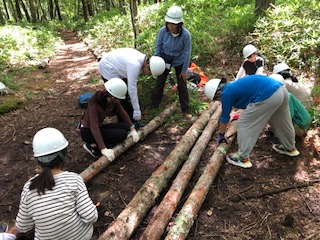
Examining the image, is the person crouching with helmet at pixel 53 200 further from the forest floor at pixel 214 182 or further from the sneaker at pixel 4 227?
the forest floor at pixel 214 182

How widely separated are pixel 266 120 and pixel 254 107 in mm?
294

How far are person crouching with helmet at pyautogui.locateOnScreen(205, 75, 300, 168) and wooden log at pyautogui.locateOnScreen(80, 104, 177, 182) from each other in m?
1.45

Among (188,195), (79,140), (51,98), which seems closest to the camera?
(188,195)

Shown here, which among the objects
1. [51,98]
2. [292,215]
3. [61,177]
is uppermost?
[61,177]

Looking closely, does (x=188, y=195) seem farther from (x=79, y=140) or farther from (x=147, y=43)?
(x=147, y=43)

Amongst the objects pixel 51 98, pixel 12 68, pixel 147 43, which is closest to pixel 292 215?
pixel 51 98

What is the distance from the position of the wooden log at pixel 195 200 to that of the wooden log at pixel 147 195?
1.42 ft

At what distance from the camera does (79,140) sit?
5008 millimetres

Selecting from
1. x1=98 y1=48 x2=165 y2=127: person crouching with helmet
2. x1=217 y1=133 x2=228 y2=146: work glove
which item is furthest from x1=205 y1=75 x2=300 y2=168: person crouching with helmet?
x1=98 y1=48 x2=165 y2=127: person crouching with helmet

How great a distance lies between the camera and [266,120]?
3699 mm

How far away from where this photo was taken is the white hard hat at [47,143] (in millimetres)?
2344

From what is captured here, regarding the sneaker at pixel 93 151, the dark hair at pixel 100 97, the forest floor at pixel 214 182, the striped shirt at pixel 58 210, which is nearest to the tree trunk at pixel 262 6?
A: the forest floor at pixel 214 182

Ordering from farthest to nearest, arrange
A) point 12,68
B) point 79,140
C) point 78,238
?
point 12,68 → point 79,140 → point 78,238

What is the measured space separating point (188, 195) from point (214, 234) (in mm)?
658
